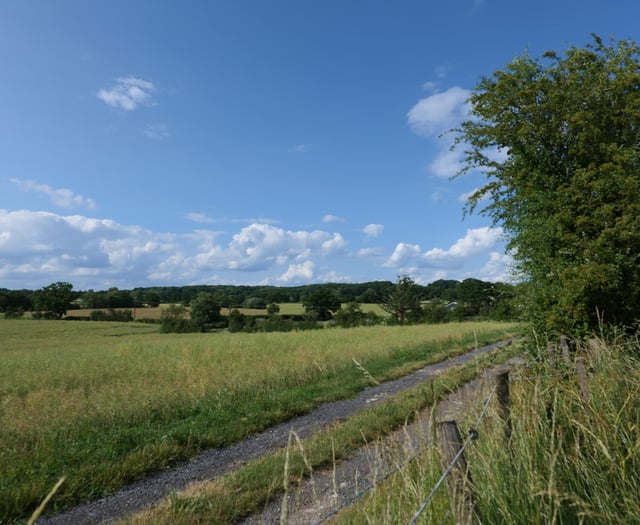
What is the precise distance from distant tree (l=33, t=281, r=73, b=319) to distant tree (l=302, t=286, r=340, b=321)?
46279 mm

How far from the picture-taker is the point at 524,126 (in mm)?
11258

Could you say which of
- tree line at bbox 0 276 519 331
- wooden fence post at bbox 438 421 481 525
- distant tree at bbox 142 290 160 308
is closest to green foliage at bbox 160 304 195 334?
tree line at bbox 0 276 519 331

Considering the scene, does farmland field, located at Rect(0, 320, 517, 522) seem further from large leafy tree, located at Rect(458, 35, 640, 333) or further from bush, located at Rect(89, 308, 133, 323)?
bush, located at Rect(89, 308, 133, 323)

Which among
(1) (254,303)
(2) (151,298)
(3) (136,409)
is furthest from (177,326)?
(3) (136,409)

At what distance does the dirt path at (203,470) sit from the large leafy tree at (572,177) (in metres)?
5.42

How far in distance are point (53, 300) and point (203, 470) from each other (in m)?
85.0

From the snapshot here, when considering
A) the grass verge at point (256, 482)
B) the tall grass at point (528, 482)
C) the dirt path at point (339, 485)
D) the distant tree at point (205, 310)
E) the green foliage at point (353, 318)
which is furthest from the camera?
the distant tree at point (205, 310)

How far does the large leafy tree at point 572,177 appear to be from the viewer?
953cm

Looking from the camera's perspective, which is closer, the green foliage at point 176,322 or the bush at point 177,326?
the bush at point 177,326

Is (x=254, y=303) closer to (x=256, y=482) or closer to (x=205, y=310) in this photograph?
(x=205, y=310)

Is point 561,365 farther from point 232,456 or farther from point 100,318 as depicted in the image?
point 100,318

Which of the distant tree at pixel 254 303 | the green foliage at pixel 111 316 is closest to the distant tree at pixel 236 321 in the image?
the distant tree at pixel 254 303

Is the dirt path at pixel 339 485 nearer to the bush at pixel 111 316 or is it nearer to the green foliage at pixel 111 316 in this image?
the bush at pixel 111 316

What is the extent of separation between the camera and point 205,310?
68125mm
